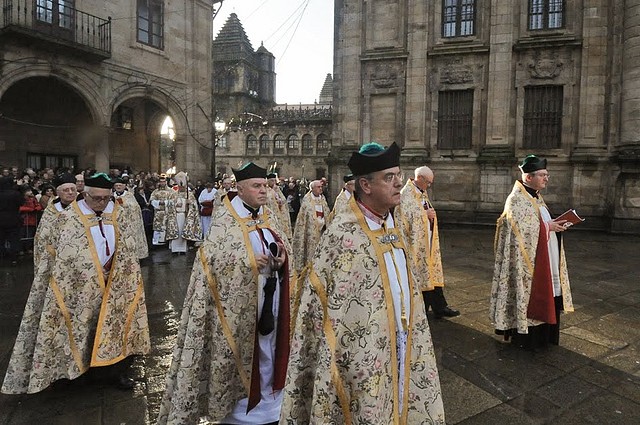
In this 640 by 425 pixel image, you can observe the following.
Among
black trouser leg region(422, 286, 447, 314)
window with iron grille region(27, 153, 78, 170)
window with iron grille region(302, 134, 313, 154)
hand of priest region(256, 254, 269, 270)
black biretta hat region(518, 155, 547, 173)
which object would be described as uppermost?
window with iron grille region(302, 134, 313, 154)

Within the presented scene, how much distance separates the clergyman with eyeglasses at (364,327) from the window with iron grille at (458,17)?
1586 centimetres

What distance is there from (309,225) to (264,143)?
40777 millimetres

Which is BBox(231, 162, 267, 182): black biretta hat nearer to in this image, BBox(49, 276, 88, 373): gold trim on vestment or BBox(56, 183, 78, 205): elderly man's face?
BBox(49, 276, 88, 373): gold trim on vestment

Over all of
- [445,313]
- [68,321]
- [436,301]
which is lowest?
[445,313]

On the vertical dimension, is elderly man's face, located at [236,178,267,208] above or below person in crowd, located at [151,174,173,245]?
above

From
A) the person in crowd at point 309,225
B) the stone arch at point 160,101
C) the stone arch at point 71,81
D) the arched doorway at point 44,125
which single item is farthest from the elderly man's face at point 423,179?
the arched doorway at point 44,125

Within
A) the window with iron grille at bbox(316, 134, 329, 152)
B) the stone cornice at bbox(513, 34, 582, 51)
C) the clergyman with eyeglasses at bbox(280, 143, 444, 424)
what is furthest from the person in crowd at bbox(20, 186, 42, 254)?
the window with iron grille at bbox(316, 134, 329, 152)

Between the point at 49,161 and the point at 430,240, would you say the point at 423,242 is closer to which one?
the point at 430,240

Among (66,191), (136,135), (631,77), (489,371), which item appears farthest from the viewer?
(136,135)

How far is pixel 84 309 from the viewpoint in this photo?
3.62m

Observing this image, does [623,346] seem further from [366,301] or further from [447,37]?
[447,37]

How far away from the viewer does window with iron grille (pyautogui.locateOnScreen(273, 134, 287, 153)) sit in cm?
4709

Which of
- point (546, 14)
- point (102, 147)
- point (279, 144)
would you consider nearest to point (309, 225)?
point (102, 147)

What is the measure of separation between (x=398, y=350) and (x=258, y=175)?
1.71 m
